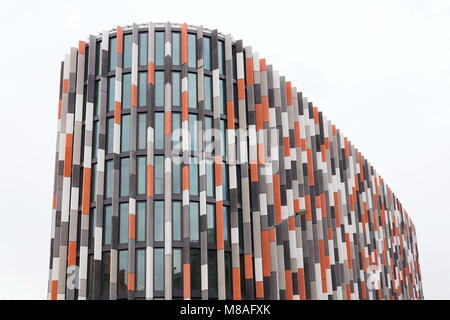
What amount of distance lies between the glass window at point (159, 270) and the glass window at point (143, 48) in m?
16.8

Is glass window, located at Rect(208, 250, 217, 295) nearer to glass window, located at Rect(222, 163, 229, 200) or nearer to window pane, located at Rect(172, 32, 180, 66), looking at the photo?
glass window, located at Rect(222, 163, 229, 200)

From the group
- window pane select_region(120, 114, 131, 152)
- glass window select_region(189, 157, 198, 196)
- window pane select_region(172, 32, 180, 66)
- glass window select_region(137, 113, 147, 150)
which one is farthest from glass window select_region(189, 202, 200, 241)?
window pane select_region(172, 32, 180, 66)

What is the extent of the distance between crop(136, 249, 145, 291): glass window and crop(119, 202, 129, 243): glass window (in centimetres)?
162

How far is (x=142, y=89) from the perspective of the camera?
5338 cm

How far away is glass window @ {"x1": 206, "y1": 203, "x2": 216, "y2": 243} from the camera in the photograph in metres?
50.0

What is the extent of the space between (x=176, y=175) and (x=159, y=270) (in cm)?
795

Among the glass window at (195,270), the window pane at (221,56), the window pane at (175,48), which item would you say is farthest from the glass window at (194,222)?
the window pane at (221,56)

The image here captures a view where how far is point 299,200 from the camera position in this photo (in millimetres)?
58688

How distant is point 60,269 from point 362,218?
37.5m

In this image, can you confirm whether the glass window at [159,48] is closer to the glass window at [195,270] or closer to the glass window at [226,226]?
the glass window at [226,226]

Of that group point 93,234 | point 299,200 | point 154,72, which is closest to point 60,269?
point 93,234

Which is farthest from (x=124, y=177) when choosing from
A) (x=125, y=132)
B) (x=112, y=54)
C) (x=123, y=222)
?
(x=112, y=54)

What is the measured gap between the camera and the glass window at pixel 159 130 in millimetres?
51719
